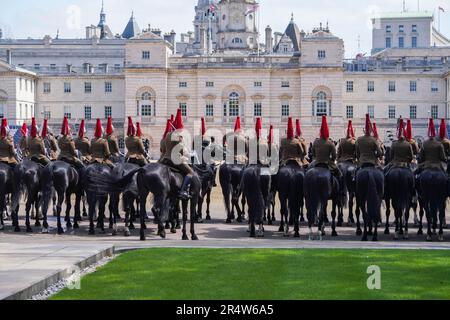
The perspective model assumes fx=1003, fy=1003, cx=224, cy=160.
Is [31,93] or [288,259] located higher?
[31,93]

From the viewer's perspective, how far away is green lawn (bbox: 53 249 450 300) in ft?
41.5

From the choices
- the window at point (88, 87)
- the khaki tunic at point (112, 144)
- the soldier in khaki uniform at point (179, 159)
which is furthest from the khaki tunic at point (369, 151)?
the window at point (88, 87)

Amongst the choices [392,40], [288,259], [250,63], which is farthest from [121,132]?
[288,259]

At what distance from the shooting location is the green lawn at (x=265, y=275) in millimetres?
12648

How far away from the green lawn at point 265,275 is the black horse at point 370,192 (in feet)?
11.2

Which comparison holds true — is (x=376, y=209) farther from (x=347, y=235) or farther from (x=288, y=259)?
(x=288, y=259)

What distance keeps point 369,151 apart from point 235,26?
345ft

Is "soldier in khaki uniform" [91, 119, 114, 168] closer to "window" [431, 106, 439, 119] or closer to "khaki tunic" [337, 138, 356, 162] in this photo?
"khaki tunic" [337, 138, 356, 162]

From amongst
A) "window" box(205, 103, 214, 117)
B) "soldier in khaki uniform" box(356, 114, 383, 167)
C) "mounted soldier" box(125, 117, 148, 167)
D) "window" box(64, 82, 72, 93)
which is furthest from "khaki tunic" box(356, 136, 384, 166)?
"window" box(64, 82, 72, 93)

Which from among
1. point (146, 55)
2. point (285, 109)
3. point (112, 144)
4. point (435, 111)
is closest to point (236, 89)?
point (285, 109)

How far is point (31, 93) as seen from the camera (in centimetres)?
10475

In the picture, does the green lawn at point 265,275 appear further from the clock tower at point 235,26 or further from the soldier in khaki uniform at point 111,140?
the clock tower at point 235,26

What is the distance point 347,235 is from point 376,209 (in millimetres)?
1966

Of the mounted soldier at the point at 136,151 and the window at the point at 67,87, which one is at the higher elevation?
the window at the point at 67,87
